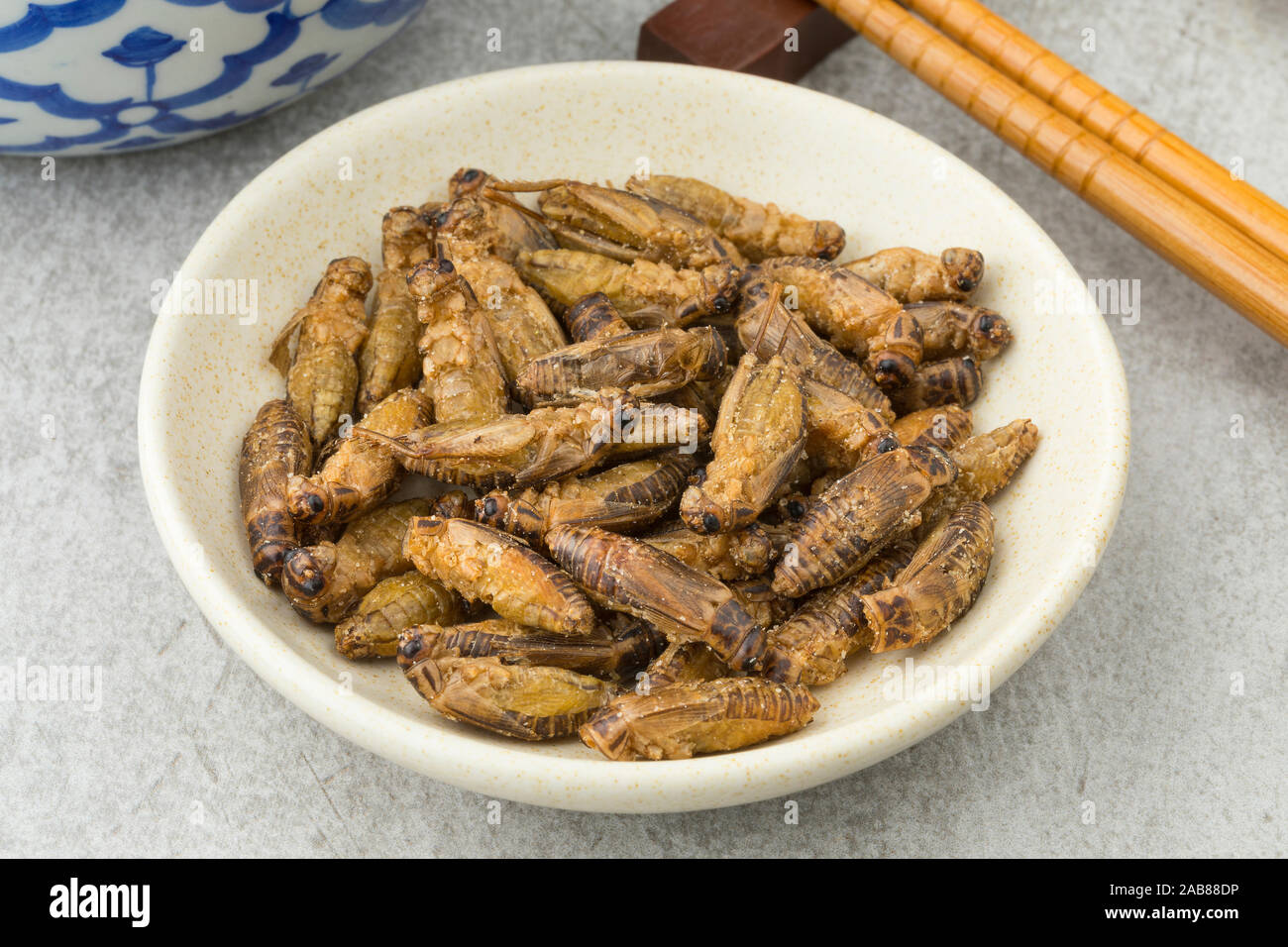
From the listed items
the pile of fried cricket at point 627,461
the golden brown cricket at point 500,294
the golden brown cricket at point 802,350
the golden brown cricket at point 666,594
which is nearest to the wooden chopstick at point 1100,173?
the pile of fried cricket at point 627,461

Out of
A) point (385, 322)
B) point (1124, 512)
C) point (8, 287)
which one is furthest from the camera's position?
point (8, 287)

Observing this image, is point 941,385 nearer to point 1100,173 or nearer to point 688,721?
point 1100,173

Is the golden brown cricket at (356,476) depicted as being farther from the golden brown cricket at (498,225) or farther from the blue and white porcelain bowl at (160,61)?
the blue and white porcelain bowl at (160,61)

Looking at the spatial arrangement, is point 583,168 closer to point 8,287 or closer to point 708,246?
point 708,246

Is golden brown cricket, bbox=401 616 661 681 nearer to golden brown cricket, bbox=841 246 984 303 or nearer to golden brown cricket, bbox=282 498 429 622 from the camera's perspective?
golden brown cricket, bbox=282 498 429 622

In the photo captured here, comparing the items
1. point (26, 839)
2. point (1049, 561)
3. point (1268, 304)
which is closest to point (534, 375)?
point (1049, 561)

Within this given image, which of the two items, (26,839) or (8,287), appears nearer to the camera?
(26,839)
